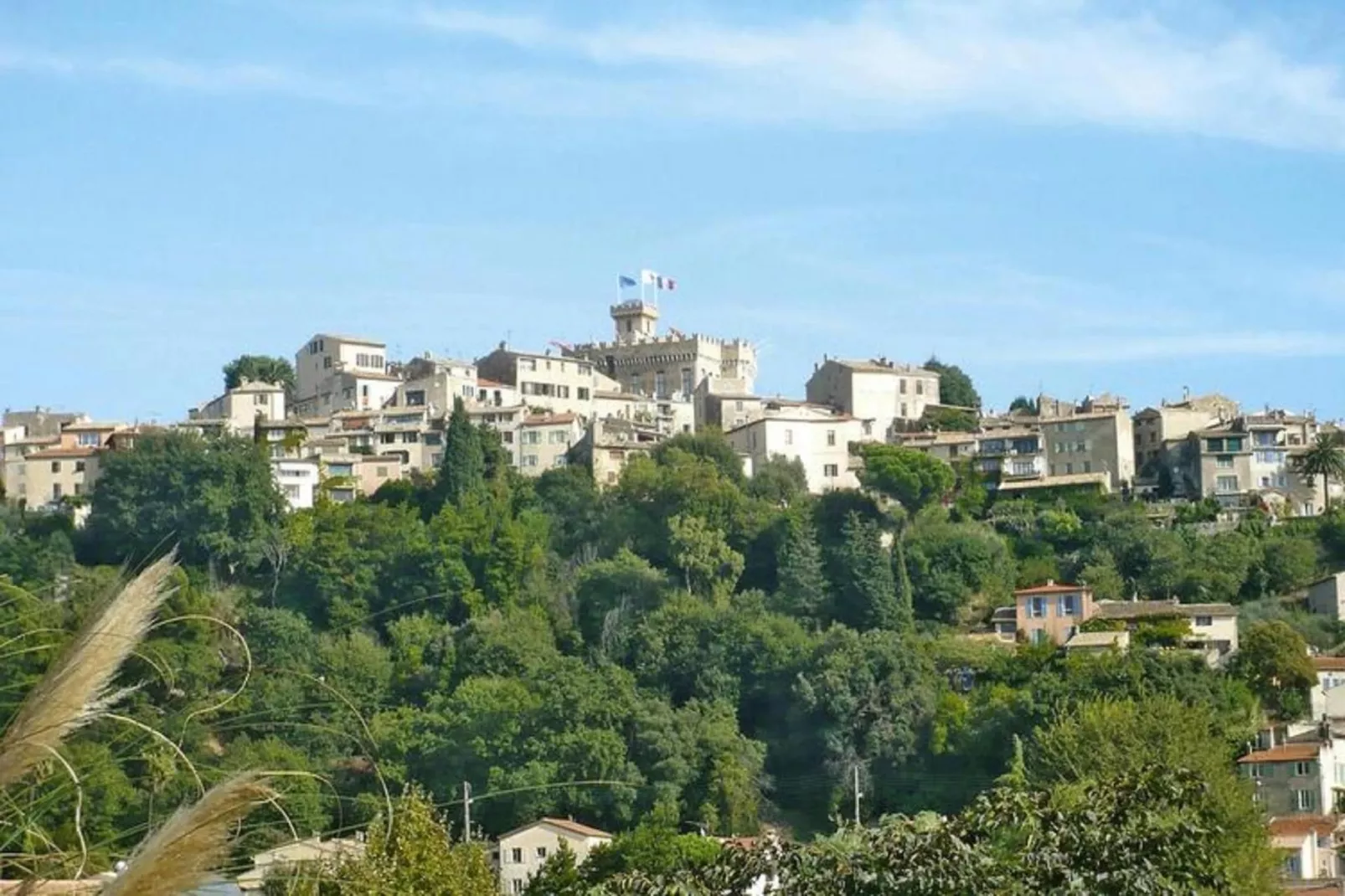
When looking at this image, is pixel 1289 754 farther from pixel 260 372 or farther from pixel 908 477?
pixel 260 372

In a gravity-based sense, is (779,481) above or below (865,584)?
above

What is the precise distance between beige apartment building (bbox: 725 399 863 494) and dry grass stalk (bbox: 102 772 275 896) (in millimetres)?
70624

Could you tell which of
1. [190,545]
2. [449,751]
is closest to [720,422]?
[190,545]

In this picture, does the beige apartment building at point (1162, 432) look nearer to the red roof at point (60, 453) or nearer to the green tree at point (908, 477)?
the green tree at point (908, 477)

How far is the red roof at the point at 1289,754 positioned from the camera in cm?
4916

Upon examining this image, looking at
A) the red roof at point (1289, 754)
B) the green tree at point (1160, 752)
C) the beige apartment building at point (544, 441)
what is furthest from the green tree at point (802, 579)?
the red roof at point (1289, 754)

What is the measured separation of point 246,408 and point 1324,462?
34222 mm

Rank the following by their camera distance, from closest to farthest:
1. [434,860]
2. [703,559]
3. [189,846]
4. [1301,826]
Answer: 1. [189,846]
2. [434,860]
3. [1301,826]
4. [703,559]

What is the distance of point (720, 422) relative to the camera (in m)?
81.8

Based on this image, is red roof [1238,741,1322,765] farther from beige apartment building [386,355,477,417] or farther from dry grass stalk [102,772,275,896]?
dry grass stalk [102,772,275,896]

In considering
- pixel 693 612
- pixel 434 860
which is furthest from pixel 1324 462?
pixel 434 860

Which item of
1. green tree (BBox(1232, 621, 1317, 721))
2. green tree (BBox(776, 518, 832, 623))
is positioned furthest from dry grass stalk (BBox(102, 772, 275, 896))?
green tree (BBox(776, 518, 832, 623))

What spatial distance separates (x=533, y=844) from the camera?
49.8 meters

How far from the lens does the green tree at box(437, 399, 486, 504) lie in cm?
7025
